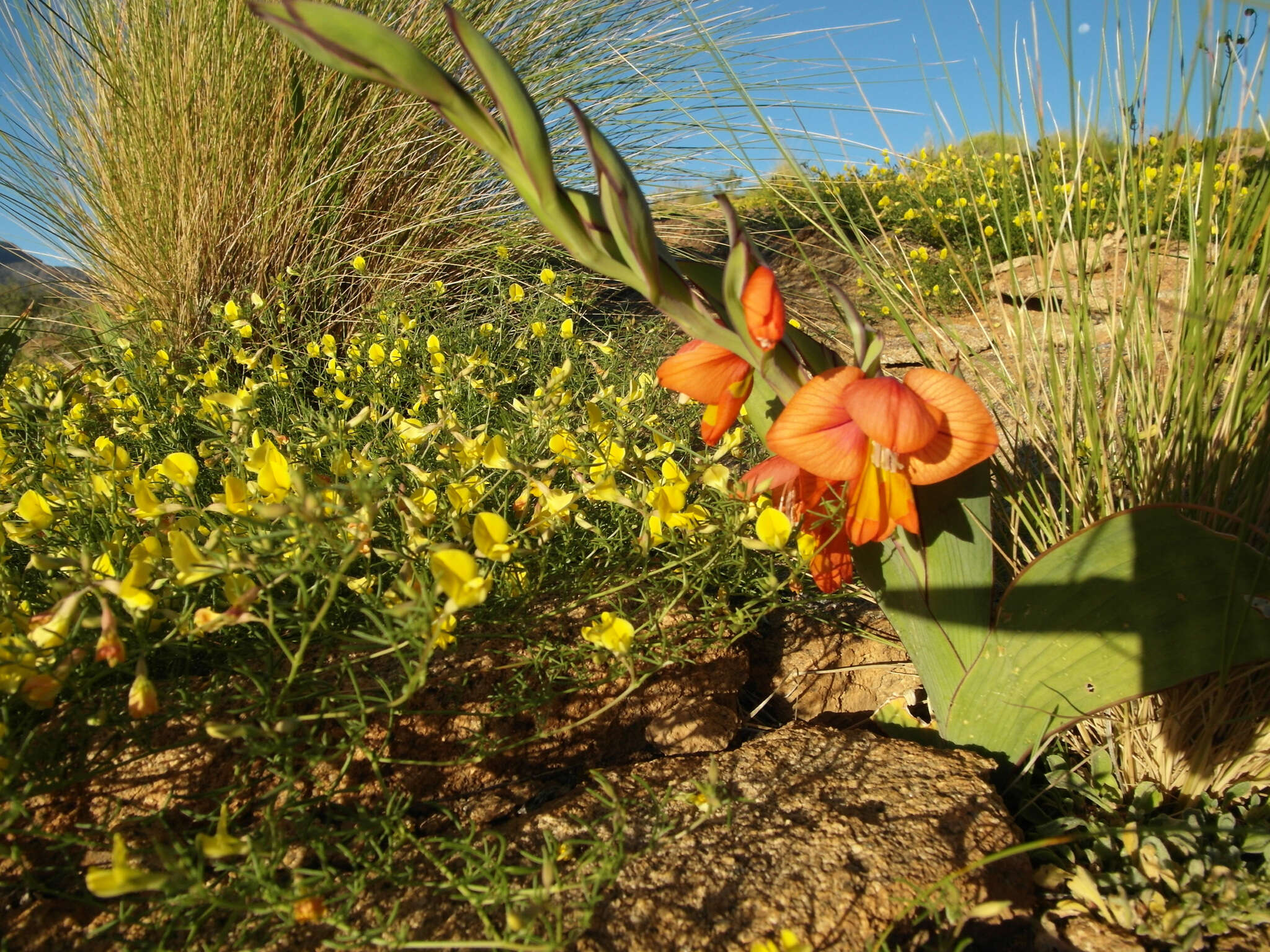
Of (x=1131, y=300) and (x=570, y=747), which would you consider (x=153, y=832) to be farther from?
(x=1131, y=300)

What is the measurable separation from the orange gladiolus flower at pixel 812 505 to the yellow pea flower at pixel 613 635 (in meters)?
0.21

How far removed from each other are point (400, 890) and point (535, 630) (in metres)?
0.39

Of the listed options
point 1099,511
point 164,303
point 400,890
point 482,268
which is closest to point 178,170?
point 164,303

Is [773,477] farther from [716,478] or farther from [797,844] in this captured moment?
[797,844]

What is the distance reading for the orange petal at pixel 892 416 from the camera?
26.5 inches

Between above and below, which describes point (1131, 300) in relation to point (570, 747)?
above

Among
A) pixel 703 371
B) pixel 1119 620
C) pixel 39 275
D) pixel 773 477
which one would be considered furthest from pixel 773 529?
pixel 39 275

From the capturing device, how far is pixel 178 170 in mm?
2896

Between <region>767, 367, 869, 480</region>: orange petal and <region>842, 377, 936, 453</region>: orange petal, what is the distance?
0.04 metres

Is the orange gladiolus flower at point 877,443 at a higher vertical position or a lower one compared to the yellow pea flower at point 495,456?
higher

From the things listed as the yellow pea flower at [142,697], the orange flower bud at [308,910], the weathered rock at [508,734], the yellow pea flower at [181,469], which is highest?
the yellow pea flower at [181,469]

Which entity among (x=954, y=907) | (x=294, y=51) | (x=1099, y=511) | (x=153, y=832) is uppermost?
(x=294, y=51)

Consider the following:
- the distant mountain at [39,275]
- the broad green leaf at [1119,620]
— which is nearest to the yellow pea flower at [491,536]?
the broad green leaf at [1119,620]

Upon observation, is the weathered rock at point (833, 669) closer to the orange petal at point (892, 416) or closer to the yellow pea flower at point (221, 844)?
the orange petal at point (892, 416)
